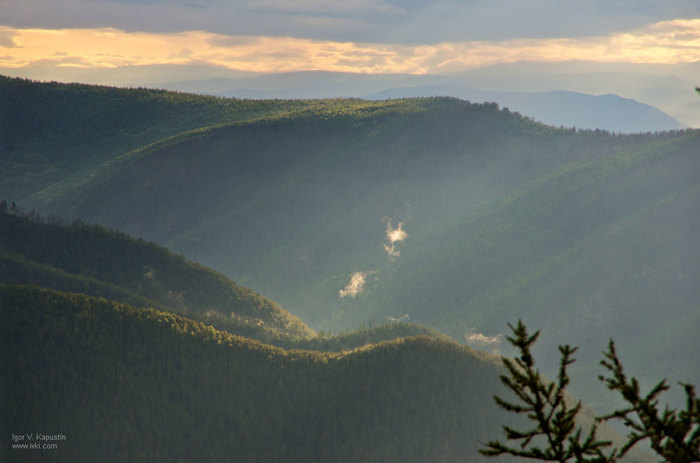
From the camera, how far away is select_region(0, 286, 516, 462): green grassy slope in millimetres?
125250

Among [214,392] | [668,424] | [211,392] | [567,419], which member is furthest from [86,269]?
[668,424]

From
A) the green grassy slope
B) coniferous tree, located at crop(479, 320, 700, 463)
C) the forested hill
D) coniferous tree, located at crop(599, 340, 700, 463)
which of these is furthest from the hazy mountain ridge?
coniferous tree, located at crop(599, 340, 700, 463)

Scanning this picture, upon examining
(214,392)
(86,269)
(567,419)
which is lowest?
(214,392)

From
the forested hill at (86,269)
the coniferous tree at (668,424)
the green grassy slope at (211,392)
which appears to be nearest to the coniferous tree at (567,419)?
the coniferous tree at (668,424)

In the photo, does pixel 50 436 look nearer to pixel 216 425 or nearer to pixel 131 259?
pixel 216 425

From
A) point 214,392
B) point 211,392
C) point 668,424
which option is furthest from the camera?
point 214,392

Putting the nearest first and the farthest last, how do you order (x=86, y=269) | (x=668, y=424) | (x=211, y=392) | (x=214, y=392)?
(x=668, y=424), (x=211, y=392), (x=214, y=392), (x=86, y=269)

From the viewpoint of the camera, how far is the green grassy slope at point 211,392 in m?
125

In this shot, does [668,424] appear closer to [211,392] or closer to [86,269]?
[211,392]

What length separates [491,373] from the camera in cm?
15838

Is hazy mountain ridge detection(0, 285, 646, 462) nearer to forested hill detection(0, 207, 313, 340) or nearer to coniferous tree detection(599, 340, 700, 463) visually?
forested hill detection(0, 207, 313, 340)

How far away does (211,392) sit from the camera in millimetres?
142375

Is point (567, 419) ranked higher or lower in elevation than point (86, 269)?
higher

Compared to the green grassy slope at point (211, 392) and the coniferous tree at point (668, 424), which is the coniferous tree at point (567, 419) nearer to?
the coniferous tree at point (668, 424)
